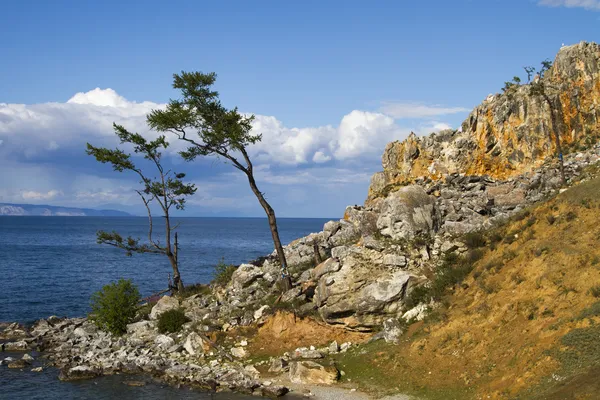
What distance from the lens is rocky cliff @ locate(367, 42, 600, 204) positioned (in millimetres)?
55312

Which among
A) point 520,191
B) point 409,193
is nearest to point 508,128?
point 520,191

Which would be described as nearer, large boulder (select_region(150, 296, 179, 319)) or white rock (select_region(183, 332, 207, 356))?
white rock (select_region(183, 332, 207, 356))

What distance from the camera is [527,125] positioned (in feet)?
184

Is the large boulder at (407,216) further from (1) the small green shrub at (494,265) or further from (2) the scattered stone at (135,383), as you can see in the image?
(2) the scattered stone at (135,383)

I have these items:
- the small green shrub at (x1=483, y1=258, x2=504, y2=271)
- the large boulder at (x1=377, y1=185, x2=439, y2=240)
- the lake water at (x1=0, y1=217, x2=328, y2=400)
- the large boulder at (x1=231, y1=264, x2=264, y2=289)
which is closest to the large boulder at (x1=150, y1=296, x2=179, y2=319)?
the large boulder at (x1=231, y1=264, x2=264, y2=289)

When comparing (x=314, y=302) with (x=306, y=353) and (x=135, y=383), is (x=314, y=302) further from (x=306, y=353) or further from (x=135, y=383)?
(x=135, y=383)

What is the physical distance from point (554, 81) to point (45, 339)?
186 feet

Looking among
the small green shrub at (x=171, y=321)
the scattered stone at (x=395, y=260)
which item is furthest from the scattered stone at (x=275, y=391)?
the small green shrub at (x=171, y=321)

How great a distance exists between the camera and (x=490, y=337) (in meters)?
24.3

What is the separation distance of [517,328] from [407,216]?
11805 millimetres

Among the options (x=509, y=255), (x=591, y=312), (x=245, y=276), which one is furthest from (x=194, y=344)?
(x=591, y=312)

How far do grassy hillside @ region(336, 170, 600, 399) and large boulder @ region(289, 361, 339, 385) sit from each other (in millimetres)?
835

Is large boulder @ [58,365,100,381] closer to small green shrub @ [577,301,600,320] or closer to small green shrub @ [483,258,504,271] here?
small green shrub @ [483,258,504,271]

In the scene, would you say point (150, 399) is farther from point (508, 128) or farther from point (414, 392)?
point (508, 128)
